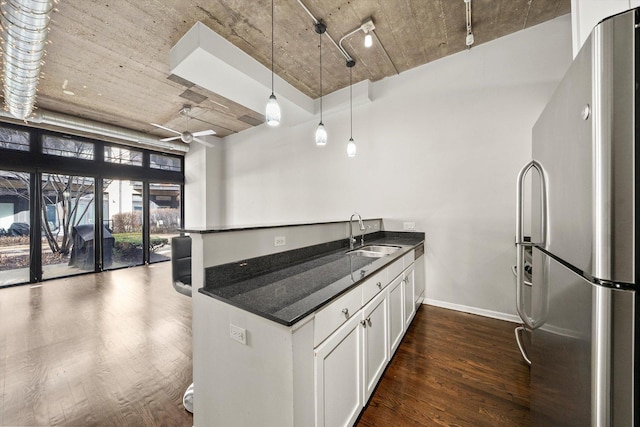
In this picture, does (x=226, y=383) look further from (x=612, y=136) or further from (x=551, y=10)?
(x=551, y=10)

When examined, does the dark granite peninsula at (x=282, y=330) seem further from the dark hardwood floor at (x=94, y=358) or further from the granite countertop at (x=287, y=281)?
the dark hardwood floor at (x=94, y=358)

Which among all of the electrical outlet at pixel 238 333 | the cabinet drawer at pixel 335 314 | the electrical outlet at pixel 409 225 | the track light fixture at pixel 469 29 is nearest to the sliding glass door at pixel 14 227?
the electrical outlet at pixel 238 333

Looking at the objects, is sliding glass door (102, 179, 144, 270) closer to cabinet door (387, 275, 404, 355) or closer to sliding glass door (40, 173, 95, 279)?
sliding glass door (40, 173, 95, 279)

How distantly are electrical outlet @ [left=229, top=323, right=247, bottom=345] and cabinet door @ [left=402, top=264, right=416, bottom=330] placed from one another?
1.68 meters

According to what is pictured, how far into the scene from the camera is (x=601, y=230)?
1.99 ft

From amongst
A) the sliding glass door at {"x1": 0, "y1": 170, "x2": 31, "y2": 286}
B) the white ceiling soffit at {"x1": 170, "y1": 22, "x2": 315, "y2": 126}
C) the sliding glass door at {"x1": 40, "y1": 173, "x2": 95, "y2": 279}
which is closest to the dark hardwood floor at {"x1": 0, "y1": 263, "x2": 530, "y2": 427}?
the sliding glass door at {"x1": 0, "y1": 170, "x2": 31, "y2": 286}

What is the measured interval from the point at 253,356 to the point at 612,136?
1.43 metres

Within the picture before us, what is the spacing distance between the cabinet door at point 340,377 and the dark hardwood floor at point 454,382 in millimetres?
285

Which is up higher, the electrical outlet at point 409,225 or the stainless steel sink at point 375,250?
the electrical outlet at point 409,225

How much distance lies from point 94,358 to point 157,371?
0.72 m

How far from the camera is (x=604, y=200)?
60 centimetres

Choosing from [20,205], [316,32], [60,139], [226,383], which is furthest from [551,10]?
[20,205]

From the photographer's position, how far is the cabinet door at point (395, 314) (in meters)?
1.95

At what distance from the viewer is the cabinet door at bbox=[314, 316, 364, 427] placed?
3.57 ft
